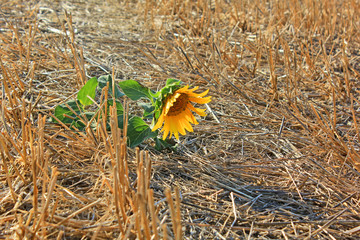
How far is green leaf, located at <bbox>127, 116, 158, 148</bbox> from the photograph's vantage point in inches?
65.7

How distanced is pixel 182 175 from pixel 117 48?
166 centimetres

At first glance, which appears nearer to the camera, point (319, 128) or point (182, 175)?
point (182, 175)

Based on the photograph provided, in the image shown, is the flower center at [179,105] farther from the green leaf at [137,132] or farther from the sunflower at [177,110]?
the green leaf at [137,132]

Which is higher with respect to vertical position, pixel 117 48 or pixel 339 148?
pixel 117 48

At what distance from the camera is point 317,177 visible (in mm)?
1729

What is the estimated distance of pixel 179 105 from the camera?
1651 millimetres

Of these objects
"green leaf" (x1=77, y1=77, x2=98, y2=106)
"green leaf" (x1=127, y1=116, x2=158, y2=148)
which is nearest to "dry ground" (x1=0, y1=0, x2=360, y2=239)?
"green leaf" (x1=127, y1=116, x2=158, y2=148)

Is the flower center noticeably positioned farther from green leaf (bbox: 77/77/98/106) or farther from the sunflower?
green leaf (bbox: 77/77/98/106)

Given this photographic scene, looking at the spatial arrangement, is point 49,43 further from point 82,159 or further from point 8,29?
point 82,159

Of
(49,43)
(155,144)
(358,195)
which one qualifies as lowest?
(358,195)

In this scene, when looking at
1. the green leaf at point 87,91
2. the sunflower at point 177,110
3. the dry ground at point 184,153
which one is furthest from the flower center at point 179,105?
the green leaf at point 87,91

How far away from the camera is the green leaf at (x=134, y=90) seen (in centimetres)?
170

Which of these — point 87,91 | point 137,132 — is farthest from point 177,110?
point 87,91

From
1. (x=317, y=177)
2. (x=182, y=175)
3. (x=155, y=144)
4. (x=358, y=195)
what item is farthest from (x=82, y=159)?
(x=358, y=195)
